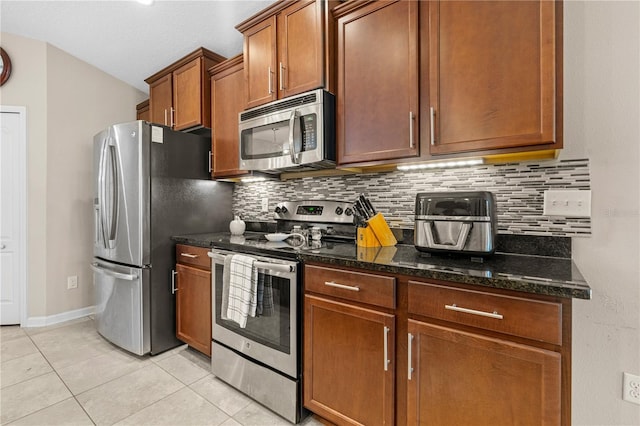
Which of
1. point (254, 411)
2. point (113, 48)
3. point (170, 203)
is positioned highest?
point (113, 48)

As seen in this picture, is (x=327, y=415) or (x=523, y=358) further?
(x=327, y=415)

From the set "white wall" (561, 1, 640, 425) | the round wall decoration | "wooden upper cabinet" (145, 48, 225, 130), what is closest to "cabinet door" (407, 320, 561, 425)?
"white wall" (561, 1, 640, 425)

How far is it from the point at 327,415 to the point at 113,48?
362cm

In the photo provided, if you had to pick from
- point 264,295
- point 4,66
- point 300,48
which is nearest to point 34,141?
point 4,66

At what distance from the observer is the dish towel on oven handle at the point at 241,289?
1681mm

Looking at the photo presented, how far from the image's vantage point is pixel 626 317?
48.7 inches

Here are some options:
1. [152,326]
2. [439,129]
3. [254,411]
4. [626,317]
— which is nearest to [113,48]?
[152,326]

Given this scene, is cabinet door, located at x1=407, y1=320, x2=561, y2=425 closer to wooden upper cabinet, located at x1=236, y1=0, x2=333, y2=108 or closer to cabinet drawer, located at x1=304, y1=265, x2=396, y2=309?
cabinet drawer, located at x1=304, y1=265, x2=396, y2=309

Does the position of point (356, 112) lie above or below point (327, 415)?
above

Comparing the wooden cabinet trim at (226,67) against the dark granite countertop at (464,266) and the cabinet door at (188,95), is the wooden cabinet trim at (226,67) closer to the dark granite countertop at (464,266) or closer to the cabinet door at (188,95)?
the cabinet door at (188,95)

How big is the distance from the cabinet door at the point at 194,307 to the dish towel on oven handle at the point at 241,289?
417 mm

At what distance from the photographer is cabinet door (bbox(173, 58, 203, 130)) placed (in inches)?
102

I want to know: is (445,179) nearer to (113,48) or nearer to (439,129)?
(439,129)

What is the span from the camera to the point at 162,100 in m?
2.95
